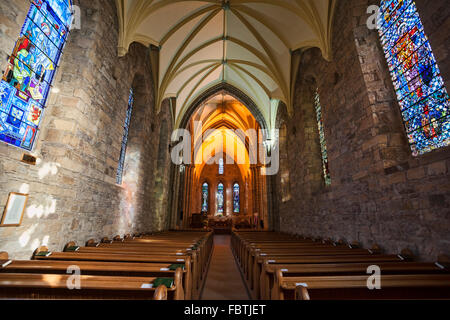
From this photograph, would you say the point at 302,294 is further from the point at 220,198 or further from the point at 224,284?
the point at 220,198

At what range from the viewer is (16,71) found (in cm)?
320

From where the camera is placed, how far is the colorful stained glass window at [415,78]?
3363mm

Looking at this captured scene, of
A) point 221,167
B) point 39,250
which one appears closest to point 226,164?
point 221,167

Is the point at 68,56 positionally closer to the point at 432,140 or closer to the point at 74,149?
the point at 74,149

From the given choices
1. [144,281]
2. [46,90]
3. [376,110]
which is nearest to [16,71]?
[46,90]

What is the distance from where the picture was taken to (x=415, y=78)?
374 cm

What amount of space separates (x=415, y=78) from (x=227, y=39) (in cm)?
784

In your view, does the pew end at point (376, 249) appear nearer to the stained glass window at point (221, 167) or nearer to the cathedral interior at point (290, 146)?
the cathedral interior at point (290, 146)

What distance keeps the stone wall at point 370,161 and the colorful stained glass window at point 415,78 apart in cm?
18

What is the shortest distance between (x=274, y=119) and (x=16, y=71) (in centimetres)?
1057

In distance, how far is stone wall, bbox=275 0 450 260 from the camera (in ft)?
10.1

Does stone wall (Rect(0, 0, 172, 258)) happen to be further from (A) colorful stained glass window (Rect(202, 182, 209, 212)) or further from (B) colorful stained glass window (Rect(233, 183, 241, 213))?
(B) colorful stained glass window (Rect(233, 183, 241, 213))

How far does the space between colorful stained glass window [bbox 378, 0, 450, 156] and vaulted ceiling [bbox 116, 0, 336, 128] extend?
182 centimetres

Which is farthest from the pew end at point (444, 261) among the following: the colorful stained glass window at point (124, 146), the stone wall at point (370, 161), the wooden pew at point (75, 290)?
the colorful stained glass window at point (124, 146)
